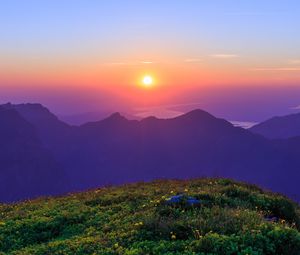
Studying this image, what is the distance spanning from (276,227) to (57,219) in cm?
824

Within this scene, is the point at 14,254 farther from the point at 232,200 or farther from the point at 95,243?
the point at 232,200

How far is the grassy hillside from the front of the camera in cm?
1161

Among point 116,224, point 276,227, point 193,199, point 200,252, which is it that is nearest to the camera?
point 200,252

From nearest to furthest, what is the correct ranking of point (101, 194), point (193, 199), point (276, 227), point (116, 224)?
point (276, 227), point (116, 224), point (193, 199), point (101, 194)

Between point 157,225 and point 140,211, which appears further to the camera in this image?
point 140,211

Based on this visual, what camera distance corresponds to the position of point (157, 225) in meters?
13.6

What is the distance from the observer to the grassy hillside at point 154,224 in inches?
457

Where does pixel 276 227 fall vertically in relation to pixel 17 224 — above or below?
above

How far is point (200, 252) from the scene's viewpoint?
11.1 metres

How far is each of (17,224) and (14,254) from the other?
3.49m

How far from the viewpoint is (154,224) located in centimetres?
1364

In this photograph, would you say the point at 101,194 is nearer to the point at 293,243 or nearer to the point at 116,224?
the point at 116,224

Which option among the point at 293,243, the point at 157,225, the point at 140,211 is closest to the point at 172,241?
the point at 157,225

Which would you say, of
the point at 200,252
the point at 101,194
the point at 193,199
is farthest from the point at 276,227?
the point at 101,194
